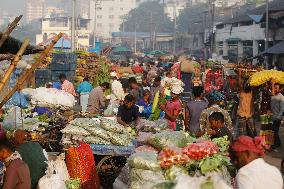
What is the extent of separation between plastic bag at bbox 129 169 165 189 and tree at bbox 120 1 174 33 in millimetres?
140601

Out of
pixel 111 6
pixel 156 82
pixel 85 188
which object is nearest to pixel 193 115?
pixel 85 188

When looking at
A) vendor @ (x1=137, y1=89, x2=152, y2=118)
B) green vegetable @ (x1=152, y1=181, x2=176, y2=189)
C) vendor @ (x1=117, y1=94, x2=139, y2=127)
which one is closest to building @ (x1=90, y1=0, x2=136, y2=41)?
vendor @ (x1=137, y1=89, x2=152, y2=118)

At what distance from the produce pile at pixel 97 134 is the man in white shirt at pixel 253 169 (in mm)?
4043

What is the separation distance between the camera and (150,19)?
148625 mm

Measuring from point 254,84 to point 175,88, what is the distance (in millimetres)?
3710

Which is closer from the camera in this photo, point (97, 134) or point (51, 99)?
point (97, 134)

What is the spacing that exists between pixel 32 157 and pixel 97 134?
6.14 feet

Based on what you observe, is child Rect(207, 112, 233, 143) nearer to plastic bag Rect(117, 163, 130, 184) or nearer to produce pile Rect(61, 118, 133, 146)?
plastic bag Rect(117, 163, 130, 184)

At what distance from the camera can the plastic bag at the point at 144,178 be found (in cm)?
651

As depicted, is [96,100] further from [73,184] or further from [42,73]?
[42,73]

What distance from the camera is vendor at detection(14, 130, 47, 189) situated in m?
7.18

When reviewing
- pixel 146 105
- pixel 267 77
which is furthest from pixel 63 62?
pixel 267 77

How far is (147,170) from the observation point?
6.61 m

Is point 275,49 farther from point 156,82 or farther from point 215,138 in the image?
point 215,138
